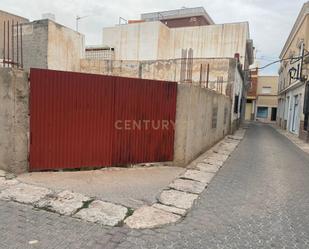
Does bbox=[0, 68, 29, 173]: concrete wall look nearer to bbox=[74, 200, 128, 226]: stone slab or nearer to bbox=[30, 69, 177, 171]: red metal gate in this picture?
bbox=[30, 69, 177, 171]: red metal gate

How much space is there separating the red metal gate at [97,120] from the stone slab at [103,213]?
1.96m

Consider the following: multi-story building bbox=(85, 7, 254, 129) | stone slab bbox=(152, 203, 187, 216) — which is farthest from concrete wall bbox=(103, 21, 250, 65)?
stone slab bbox=(152, 203, 187, 216)

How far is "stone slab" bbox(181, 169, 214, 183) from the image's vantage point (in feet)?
19.3

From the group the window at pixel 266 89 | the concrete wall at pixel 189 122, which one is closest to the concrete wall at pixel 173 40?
the concrete wall at pixel 189 122

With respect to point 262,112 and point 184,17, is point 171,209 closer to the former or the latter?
point 184,17

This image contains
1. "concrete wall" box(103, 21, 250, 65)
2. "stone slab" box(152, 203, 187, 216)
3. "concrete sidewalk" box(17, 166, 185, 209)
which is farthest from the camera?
"concrete wall" box(103, 21, 250, 65)

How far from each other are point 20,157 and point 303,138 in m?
15.0

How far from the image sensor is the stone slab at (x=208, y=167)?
6770mm

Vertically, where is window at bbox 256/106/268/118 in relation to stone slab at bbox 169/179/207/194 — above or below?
above

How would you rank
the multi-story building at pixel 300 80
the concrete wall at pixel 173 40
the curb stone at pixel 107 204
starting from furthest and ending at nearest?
the concrete wall at pixel 173 40
the multi-story building at pixel 300 80
the curb stone at pixel 107 204

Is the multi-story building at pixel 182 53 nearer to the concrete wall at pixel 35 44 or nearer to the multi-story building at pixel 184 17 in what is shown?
the concrete wall at pixel 35 44

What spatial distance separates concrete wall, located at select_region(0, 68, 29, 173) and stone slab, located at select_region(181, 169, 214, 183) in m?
3.52

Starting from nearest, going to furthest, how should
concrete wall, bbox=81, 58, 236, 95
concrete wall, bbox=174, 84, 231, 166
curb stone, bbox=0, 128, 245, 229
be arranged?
1. curb stone, bbox=0, 128, 245, 229
2. concrete wall, bbox=174, 84, 231, 166
3. concrete wall, bbox=81, 58, 236, 95

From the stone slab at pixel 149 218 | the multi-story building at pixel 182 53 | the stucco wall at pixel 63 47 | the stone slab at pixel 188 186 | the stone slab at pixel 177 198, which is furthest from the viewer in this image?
the multi-story building at pixel 182 53
